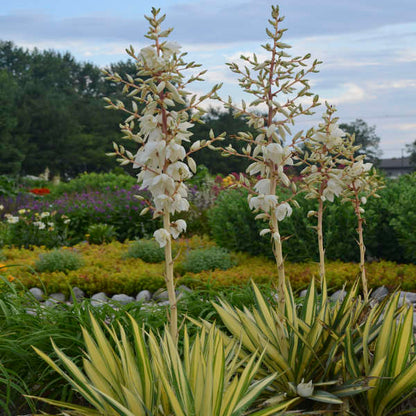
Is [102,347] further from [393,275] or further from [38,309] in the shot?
[393,275]

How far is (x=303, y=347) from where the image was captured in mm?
2977

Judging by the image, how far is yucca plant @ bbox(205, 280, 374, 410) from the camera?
2.79 meters

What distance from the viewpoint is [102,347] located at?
281 cm

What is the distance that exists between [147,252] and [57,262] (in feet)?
4.69

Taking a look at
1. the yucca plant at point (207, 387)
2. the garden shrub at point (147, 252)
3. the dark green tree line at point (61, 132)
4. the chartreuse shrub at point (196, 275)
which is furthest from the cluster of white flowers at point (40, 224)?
the dark green tree line at point (61, 132)

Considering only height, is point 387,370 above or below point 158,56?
below

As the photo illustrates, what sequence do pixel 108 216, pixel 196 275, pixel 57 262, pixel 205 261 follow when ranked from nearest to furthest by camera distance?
1. pixel 196 275
2. pixel 205 261
3. pixel 57 262
4. pixel 108 216

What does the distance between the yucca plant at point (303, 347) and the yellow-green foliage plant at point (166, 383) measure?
0.96 ft

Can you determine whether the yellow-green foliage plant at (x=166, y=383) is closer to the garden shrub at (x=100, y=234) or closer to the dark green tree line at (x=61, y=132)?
the garden shrub at (x=100, y=234)

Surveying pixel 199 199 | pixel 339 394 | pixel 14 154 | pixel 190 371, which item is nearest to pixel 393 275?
pixel 339 394

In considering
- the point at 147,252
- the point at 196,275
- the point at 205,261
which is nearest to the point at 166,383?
the point at 196,275

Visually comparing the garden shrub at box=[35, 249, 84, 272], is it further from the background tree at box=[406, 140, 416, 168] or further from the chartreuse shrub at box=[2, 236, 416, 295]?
the background tree at box=[406, 140, 416, 168]

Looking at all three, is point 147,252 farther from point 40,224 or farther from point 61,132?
point 61,132

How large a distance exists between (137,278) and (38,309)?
3206 millimetres
